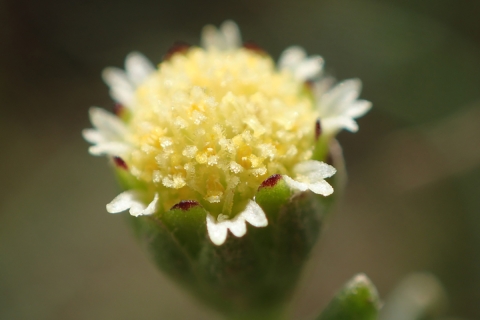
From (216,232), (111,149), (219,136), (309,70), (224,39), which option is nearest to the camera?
(216,232)

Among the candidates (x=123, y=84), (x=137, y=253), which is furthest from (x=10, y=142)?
(x=123, y=84)

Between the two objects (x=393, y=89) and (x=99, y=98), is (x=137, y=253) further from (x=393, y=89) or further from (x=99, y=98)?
(x=393, y=89)

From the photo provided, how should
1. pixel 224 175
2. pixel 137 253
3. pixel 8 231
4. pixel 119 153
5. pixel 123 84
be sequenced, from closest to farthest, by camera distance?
pixel 224 175 < pixel 119 153 < pixel 123 84 < pixel 8 231 < pixel 137 253

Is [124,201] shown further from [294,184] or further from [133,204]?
[294,184]

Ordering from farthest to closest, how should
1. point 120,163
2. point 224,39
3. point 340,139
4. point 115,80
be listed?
point 340,139 < point 224,39 < point 115,80 < point 120,163

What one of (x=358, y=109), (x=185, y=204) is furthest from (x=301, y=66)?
(x=185, y=204)

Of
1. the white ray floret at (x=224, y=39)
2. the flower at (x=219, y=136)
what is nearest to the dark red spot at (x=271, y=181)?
the flower at (x=219, y=136)
